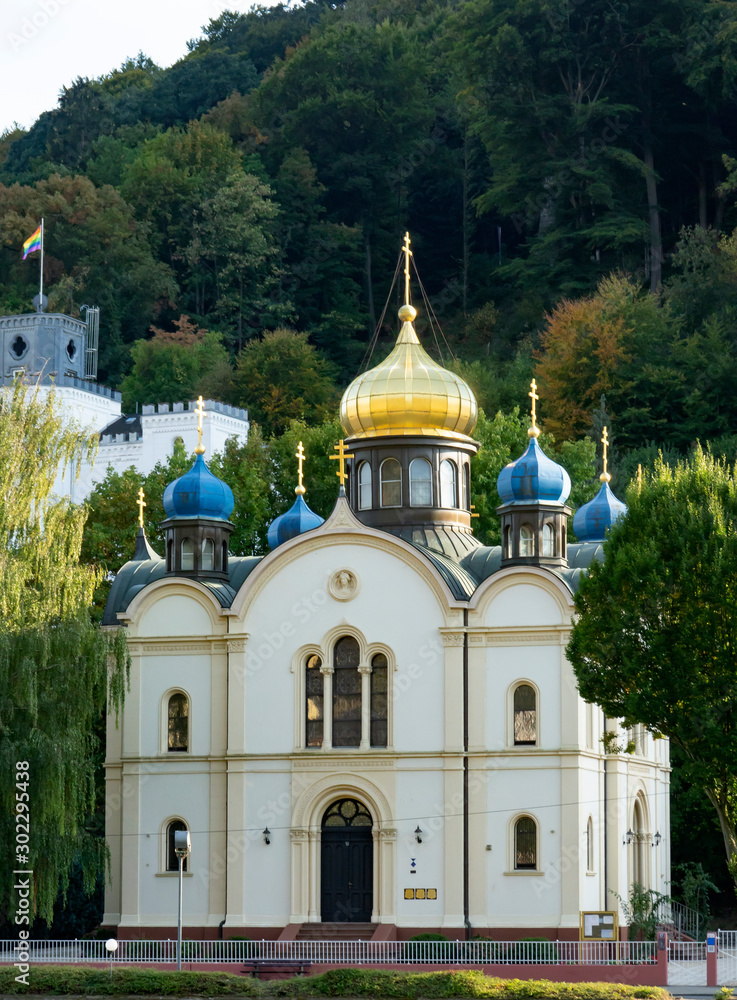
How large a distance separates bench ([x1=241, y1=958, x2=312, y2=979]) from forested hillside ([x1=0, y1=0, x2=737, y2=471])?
98.5 ft

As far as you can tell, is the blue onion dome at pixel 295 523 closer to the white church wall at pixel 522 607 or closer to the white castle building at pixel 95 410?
the white church wall at pixel 522 607

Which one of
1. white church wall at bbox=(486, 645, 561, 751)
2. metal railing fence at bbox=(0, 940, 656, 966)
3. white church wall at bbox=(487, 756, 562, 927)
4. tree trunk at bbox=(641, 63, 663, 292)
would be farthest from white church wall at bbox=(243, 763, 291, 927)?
tree trunk at bbox=(641, 63, 663, 292)

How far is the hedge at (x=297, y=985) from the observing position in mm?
29734

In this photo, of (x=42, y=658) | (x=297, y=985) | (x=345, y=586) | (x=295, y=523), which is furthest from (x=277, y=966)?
(x=295, y=523)

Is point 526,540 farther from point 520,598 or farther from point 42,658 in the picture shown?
point 42,658

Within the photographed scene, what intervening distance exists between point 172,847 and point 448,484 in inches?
404

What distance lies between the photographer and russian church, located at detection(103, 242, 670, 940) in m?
37.9

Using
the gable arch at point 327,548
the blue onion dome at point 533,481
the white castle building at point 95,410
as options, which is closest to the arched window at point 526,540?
the blue onion dome at point 533,481

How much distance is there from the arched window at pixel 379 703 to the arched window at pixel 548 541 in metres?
4.29

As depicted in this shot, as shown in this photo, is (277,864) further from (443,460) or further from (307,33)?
(307,33)

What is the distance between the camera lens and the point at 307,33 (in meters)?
106

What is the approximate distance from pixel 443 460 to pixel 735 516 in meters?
10.7

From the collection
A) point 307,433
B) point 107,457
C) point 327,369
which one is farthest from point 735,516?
point 327,369

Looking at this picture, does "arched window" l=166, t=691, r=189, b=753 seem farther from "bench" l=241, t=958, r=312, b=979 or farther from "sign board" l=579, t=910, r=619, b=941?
"sign board" l=579, t=910, r=619, b=941
